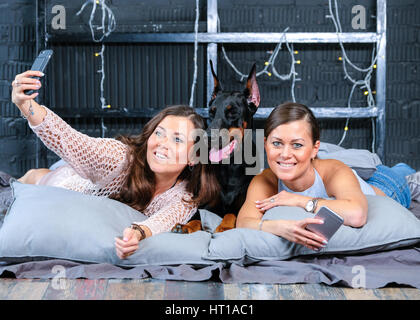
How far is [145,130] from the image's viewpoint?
93.7 inches

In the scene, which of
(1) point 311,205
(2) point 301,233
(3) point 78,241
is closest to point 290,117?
(1) point 311,205

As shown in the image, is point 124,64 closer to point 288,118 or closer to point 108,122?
point 108,122

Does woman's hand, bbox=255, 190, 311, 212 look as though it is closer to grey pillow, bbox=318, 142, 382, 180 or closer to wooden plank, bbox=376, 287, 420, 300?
wooden plank, bbox=376, 287, 420, 300

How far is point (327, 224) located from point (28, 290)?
1.02 meters

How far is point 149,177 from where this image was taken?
7.63 ft

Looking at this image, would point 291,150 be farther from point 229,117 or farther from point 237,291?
point 237,291

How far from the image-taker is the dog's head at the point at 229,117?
7.89 ft

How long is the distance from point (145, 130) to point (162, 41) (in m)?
1.83

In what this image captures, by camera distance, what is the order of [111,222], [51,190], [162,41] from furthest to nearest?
[162,41]
[51,190]
[111,222]

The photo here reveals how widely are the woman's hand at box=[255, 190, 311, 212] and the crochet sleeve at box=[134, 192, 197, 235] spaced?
343 millimetres

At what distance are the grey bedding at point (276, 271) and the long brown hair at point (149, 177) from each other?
0.48 metres
